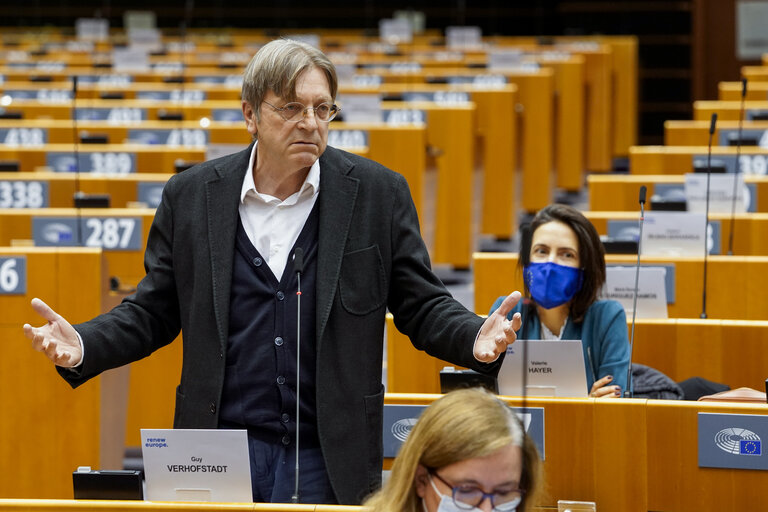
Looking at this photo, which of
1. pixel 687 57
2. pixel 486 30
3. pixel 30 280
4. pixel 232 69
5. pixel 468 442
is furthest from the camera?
pixel 486 30

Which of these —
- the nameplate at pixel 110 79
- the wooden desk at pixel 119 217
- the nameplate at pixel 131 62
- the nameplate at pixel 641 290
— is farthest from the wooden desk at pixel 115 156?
the nameplate at pixel 131 62

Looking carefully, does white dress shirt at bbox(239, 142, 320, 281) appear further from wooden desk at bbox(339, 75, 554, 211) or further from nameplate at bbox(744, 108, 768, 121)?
nameplate at bbox(744, 108, 768, 121)

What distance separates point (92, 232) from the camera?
491 centimetres

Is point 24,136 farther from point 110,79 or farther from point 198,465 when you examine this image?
point 198,465

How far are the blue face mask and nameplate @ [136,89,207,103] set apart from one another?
605 centimetres

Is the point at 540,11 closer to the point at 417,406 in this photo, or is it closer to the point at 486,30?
the point at 486,30

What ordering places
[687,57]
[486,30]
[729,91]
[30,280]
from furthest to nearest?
[486,30] → [687,57] → [729,91] → [30,280]

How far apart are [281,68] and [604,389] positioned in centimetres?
145

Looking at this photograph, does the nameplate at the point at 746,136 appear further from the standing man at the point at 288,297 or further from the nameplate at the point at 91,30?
the nameplate at the point at 91,30

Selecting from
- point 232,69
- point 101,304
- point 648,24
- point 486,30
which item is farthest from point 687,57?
point 101,304

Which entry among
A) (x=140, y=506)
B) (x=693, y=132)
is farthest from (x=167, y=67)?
(x=140, y=506)

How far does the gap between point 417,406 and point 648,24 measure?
1141 centimetres

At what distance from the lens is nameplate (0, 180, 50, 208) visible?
574 cm

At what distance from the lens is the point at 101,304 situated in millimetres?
4148
